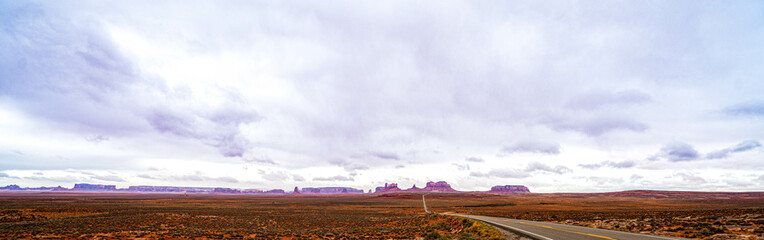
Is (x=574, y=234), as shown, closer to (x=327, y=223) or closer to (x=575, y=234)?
(x=575, y=234)

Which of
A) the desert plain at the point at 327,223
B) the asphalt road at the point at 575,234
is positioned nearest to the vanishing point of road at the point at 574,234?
the asphalt road at the point at 575,234

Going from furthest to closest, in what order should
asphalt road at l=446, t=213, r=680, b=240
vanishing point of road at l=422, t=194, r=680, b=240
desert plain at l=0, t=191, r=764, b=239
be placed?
desert plain at l=0, t=191, r=764, b=239
asphalt road at l=446, t=213, r=680, b=240
vanishing point of road at l=422, t=194, r=680, b=240

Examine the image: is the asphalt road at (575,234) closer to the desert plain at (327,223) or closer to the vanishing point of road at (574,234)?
the vanishing point of road at (574,234)

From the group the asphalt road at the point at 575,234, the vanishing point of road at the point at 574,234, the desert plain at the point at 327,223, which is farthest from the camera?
the desert plain at the point at 327,223

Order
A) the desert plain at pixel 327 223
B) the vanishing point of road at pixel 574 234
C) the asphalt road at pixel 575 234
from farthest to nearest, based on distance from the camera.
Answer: the desert plain at pixel 327 223
the asphalt road at pixel 575 234
the vanishing point of road at pixel 574 234

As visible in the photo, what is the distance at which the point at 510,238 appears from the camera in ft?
57.1

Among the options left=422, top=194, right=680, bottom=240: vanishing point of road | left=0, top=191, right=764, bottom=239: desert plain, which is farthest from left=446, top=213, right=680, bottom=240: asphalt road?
left=0, top=191, right=764, bottom=239: desert plain

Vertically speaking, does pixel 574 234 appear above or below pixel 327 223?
above

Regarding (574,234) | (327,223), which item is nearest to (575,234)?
(574,234)

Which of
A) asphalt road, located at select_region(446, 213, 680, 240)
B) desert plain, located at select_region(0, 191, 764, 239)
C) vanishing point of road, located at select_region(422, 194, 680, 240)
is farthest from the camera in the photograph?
desert plain, located at select_region(0, 191, 764, 239)

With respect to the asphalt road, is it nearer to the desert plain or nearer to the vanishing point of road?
the vanishing point of road

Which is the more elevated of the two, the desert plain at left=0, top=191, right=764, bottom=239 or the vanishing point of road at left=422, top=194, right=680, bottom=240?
the vanishing point of road at left=422, top=194, right=680, bottom=240

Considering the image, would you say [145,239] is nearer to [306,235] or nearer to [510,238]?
[306,235]

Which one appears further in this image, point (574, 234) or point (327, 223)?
point (327, 223)
